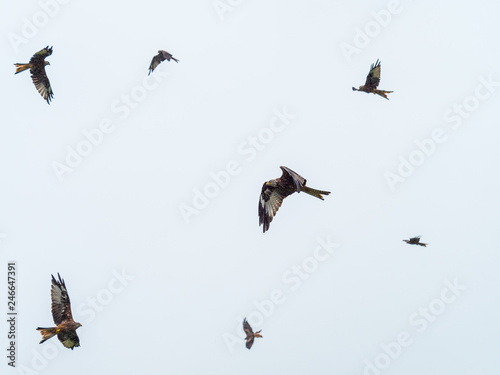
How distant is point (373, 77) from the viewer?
25391mm

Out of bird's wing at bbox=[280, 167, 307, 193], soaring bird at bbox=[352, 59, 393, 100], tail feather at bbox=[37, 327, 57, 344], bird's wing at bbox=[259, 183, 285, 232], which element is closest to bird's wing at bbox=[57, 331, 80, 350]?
tail feather at bbox=[37, 327, 57, 344]

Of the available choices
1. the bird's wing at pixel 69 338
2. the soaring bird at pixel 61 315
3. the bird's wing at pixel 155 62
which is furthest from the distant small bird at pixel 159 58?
the bird's wing at pixel 69 338

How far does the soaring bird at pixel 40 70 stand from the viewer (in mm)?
23266

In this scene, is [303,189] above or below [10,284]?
below

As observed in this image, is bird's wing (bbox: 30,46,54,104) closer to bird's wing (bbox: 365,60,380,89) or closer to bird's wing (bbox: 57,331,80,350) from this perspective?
bird's wing (bbox: 57,331,80,350)

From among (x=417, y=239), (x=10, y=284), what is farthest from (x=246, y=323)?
(x=10, y=284)

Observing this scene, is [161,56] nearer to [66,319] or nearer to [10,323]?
[66,319]

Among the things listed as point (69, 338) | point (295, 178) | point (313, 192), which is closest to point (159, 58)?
point (69, 338)

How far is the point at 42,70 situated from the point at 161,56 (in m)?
4.53

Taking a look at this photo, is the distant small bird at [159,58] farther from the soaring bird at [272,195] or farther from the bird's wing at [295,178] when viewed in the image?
the bird's wing at [295,178]

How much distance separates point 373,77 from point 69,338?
12.2m

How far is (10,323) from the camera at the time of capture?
99.1 ft

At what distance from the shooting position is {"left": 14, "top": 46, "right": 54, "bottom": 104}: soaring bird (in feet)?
76.3

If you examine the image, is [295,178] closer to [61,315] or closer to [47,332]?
[61,315]
